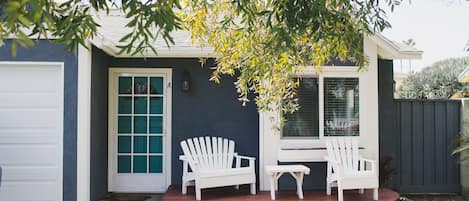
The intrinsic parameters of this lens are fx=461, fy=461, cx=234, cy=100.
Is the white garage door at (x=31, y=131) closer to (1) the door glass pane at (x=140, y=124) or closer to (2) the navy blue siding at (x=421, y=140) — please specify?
(1) the door glass pane at (x=140, y=124)

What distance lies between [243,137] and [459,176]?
3818 millimetres

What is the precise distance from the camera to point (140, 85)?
7.65 meters

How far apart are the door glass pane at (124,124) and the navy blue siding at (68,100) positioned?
4.99 feet

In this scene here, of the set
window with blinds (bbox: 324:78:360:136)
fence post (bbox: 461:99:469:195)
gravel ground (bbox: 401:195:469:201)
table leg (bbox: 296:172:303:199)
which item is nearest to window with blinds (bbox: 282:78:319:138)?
window with blinds (bbox: 324:78:360:136)

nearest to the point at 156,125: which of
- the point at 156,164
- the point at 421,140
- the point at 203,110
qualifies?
the point at 156,164

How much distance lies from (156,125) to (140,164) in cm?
70

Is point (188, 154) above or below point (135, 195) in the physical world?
above

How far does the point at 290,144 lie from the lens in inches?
277

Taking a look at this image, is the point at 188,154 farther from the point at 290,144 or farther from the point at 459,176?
the point at 459,176

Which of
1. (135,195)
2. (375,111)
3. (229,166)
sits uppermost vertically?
(375,111)

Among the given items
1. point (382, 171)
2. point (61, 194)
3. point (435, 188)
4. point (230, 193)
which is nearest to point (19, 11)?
point (61, 194)

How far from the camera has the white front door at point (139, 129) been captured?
758 centimetres

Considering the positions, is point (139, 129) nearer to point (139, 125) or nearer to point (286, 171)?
point (139, 125)

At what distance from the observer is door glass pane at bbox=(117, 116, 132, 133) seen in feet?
25.0
